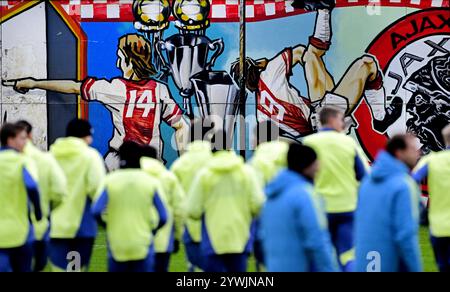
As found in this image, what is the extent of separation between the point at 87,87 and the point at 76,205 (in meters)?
8.10

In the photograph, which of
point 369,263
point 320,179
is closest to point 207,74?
point 320,179

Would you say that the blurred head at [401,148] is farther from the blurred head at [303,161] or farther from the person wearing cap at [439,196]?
the person wearing cap at [439,196]

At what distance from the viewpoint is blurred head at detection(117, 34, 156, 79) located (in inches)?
782

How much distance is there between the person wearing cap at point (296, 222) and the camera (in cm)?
859

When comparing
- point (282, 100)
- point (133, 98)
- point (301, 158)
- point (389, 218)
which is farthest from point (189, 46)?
point (301, 158)

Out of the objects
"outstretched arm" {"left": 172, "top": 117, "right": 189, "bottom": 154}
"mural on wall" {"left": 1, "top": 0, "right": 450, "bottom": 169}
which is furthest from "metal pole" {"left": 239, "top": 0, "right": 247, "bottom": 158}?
"outstretched arm" {"left": 172, "top": 117, "right": 189, "bottom": 154}

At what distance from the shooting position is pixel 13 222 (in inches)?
441

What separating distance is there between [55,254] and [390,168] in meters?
4.28

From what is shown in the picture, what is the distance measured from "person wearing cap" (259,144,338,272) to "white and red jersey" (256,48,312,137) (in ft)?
35.4

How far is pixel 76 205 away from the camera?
470 inches

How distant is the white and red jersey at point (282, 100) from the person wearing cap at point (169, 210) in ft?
26.1

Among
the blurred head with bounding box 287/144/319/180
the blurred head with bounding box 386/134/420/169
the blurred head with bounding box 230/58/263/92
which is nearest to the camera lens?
the blurred head with bounding box 287/144/319/180

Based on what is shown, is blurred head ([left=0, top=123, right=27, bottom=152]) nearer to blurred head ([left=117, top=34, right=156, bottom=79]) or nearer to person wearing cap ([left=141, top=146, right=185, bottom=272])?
person wearing cap ([left=141, top=146, right=185, bottom=272])

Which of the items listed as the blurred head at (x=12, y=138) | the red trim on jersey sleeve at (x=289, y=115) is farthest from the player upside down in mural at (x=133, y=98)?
the blurred head at (x=12, y=138)
